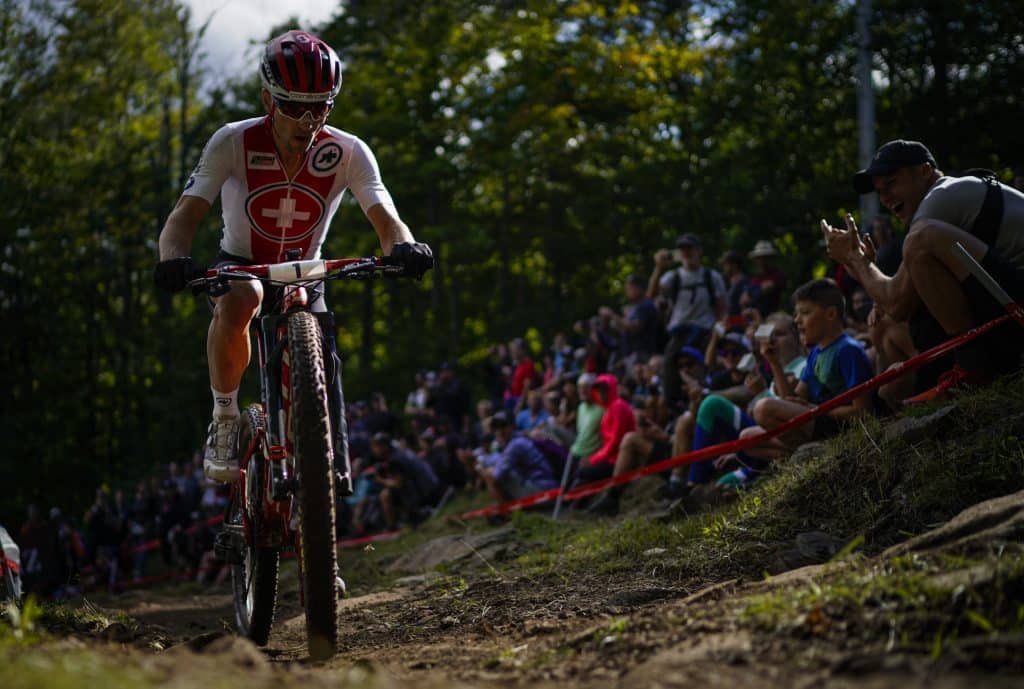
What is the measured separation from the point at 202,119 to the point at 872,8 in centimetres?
1922

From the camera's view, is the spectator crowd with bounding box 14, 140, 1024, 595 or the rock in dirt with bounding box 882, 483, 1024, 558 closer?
the rock in dirt with bounding box 882, 483, 1024, 558

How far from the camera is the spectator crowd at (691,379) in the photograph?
683cm

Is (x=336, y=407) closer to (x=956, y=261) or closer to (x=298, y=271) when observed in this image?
(x=298, y=271)

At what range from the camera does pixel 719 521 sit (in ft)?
24.1

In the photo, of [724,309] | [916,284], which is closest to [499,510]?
[724,309]

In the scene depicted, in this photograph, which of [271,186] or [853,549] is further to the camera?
[271,186]

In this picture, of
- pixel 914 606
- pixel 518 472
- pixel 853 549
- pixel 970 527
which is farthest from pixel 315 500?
pixel 518 472

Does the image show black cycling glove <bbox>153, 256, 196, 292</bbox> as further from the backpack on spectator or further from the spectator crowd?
the backpack on spectator

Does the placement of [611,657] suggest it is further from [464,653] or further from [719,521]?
[719,521]

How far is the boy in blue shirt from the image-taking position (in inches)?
329

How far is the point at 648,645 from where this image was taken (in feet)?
13.6

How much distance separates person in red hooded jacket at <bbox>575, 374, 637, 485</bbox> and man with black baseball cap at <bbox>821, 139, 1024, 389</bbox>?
5978 mm

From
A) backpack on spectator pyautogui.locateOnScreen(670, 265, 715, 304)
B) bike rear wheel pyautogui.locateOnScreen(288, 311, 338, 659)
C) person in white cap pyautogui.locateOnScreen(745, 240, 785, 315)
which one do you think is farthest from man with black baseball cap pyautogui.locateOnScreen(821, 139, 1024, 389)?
backpack on spectator pyautogui.locateOnScreen(670, 265, 715, 304)

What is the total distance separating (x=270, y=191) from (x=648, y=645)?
3.37m
